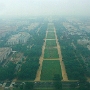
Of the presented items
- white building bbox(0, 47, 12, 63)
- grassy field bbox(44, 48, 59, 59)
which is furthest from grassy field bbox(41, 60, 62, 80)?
white building bbox(0, 47, 12, 63)

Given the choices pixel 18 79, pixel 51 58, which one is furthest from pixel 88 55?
pixel 18 79

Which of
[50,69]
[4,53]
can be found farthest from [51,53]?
[4,53]

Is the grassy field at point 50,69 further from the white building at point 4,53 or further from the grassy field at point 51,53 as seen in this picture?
the white building at point 4,53

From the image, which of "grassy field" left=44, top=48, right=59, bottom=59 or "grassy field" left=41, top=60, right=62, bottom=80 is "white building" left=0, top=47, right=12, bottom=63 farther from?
"grassy field" left=41, top=60, right=62, bottom=80

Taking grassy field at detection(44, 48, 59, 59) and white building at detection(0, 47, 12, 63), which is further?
grassy field at detection(44, 48, 59, 59)

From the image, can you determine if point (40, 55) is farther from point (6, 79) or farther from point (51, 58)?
point (6, 79)

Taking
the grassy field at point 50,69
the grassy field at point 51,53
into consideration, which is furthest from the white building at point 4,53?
the grassy field at point 50,69
